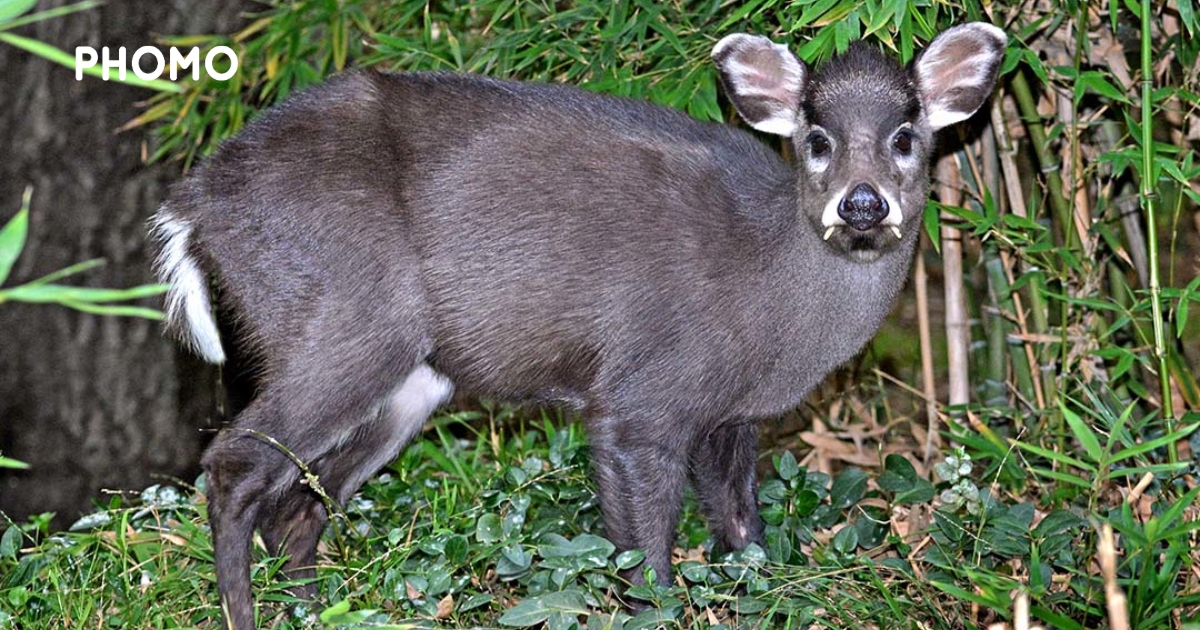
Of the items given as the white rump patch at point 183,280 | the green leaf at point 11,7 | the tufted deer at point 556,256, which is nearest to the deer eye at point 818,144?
the tufted deer at point 556,256

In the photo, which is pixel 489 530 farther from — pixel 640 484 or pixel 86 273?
pixel 86 273

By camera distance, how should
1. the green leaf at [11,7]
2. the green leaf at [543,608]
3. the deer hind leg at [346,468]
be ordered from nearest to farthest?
the green leaf at [11,7]
the green leaf at [543,608]
the deer hind leg at [346,468]

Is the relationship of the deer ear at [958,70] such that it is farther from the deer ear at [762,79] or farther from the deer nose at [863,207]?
the deer nose at [863,207]

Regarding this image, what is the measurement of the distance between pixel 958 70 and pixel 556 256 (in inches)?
45.9

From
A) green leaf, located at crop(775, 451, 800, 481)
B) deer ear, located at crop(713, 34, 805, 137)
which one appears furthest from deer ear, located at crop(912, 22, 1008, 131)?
green leaf, located at crop(775, 451, 800, 481)

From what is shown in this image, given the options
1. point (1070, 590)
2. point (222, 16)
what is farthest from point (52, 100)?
point (1070, 590)

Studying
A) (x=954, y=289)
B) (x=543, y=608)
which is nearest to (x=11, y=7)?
(x=543, y=608)

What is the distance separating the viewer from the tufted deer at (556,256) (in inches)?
162

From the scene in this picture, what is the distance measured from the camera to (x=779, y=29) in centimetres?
461

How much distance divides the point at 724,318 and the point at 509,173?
694 mm

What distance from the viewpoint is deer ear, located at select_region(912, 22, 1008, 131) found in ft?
13.3

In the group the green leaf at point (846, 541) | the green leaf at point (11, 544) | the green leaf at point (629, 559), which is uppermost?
the green leaf at point (629, 559)

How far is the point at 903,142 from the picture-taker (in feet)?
13.4

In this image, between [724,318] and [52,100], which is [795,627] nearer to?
[724,318]
